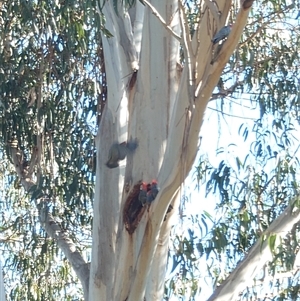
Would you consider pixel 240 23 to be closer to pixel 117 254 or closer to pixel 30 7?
pixel 117 254

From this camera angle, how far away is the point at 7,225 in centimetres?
548

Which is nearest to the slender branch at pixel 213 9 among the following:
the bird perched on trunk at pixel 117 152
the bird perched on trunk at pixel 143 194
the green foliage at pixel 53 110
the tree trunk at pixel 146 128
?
the tree trunk at pixel 146 128

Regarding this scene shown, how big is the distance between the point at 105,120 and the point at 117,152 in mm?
227

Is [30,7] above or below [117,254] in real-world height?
above

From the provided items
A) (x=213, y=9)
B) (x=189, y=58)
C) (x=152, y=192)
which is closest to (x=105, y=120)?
(x=152, y=192)

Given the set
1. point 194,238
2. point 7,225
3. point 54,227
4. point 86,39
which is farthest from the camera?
point 7,225

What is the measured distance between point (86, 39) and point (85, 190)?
89 centimetres

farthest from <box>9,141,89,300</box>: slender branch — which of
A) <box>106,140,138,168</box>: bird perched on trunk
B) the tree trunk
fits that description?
<box>106,140,138,168</box>: bird perched on trunk

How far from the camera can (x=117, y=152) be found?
3.58m

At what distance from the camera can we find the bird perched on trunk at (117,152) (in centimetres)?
341

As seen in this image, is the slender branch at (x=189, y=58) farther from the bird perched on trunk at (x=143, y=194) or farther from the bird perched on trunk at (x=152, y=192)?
the bird perched on trunk at (x=143, y=194)

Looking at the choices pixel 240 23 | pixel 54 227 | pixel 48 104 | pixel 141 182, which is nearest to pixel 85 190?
pixel 54 227

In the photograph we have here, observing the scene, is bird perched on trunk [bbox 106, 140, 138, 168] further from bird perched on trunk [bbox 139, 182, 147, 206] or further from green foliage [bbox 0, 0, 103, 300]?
green foliage [bbox 0, 0, 103, 300]

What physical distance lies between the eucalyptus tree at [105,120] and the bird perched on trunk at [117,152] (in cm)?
2
